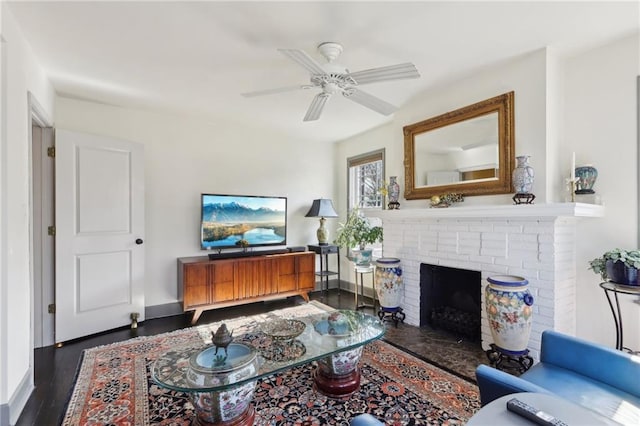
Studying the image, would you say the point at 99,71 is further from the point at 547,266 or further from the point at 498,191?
the point at 547,266

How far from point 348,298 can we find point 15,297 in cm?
357

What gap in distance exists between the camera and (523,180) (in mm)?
2400

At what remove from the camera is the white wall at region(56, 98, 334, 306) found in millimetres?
3564

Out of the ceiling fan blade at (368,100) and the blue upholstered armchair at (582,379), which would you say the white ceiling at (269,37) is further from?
the blue upholstered armchair at (582,379)

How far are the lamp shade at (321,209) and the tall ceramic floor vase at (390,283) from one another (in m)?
1.44

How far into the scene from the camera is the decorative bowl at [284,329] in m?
2.13

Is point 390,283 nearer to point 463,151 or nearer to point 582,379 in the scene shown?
point 463,151

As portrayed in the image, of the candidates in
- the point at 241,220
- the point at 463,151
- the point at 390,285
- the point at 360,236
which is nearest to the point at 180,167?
the point at 241,220

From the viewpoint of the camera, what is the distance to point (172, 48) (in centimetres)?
232

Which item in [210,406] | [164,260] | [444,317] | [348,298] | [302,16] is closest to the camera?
[210,406]

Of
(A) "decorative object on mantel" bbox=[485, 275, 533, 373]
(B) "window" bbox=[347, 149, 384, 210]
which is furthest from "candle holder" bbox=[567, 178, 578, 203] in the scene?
(B) "window" bbox=[347, 149, 384, 210]

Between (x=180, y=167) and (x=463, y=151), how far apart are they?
3.32 m

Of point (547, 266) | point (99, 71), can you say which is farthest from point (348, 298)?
point (99, 71)

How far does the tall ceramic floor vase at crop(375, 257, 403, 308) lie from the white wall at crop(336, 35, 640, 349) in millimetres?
1204
